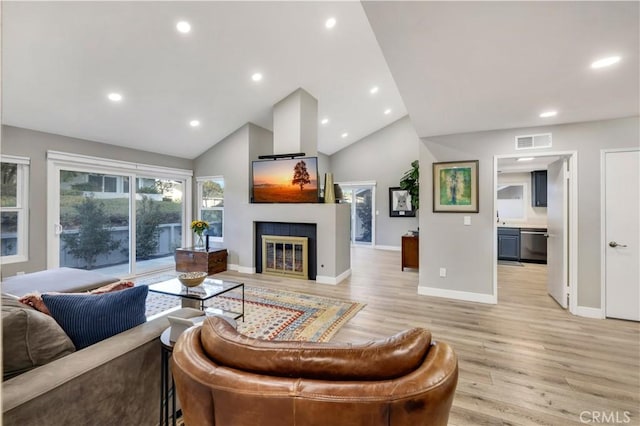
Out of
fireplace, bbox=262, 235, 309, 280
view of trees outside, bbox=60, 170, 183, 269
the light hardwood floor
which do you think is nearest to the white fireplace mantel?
fireplace, bbox=262, 235, 309, 280

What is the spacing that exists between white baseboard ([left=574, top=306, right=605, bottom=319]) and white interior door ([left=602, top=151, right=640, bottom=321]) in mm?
80

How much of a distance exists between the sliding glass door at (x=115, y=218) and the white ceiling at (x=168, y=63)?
66 cm

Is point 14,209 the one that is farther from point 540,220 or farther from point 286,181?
point 540,220

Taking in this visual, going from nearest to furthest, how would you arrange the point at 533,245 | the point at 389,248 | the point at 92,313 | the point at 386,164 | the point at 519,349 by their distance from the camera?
1. the point at 92,313
2. the point at 519,349
3. the point at 533,245
4. the point at 389,248
5. the point at 386,164

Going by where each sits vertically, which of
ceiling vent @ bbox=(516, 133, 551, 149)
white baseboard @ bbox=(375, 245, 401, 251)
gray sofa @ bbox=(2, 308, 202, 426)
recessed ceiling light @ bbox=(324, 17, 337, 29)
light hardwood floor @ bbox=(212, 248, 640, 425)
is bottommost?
light hardwood floor @ bbox=(212, 248, 640, 425)

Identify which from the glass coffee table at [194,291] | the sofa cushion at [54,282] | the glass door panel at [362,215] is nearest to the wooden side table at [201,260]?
the sofa cushion at [54,282]

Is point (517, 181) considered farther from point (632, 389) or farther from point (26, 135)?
point (26, 135)

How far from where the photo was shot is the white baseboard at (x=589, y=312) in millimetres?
3432

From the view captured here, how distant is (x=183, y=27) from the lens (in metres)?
3.32

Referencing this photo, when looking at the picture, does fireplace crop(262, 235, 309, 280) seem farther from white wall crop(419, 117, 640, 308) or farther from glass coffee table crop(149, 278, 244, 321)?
glass coffee table crop(149, 278, 244, 321)

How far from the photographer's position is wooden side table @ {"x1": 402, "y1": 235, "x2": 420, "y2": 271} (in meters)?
5.71

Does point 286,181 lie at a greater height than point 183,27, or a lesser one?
lesser

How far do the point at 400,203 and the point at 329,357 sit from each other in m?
7.74

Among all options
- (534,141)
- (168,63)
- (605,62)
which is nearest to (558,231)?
(534,141)
